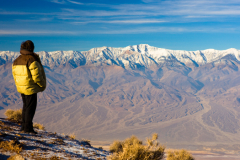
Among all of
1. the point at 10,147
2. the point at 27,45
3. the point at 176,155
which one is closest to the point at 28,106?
the point at 10,147

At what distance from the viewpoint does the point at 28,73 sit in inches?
266

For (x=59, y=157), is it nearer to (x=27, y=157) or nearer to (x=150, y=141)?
(x=27, y=157)

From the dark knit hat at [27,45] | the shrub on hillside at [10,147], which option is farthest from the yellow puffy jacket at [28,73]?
the shrub on hillside at [10,147]

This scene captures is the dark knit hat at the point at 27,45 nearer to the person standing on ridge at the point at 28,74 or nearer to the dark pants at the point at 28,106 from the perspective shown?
the person standing on ridge at the point at 28,74

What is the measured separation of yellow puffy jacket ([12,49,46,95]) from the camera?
6.69m

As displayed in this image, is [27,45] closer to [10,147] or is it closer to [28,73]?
[28,73]

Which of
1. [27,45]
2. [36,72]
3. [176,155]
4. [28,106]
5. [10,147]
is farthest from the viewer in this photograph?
[176,155]

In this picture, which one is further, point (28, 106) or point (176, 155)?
point (176, 155)

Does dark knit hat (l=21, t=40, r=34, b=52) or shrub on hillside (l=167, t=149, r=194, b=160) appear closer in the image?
dark knit hat (l=21, t=40, r=34, b=52)

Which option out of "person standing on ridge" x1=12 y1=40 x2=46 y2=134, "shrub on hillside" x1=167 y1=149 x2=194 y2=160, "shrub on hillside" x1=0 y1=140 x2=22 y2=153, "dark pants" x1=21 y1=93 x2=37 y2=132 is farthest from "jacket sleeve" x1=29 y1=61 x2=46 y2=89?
"shrub on hillside" x1=167 y1=149 x2=194 y2=160

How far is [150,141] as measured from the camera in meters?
7.36

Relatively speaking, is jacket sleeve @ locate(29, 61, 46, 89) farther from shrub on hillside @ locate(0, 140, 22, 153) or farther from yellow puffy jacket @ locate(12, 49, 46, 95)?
shrub on hillside @ locate(0, 140, 22, 153)

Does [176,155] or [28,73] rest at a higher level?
[28,73]

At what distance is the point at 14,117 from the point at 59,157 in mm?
7406
